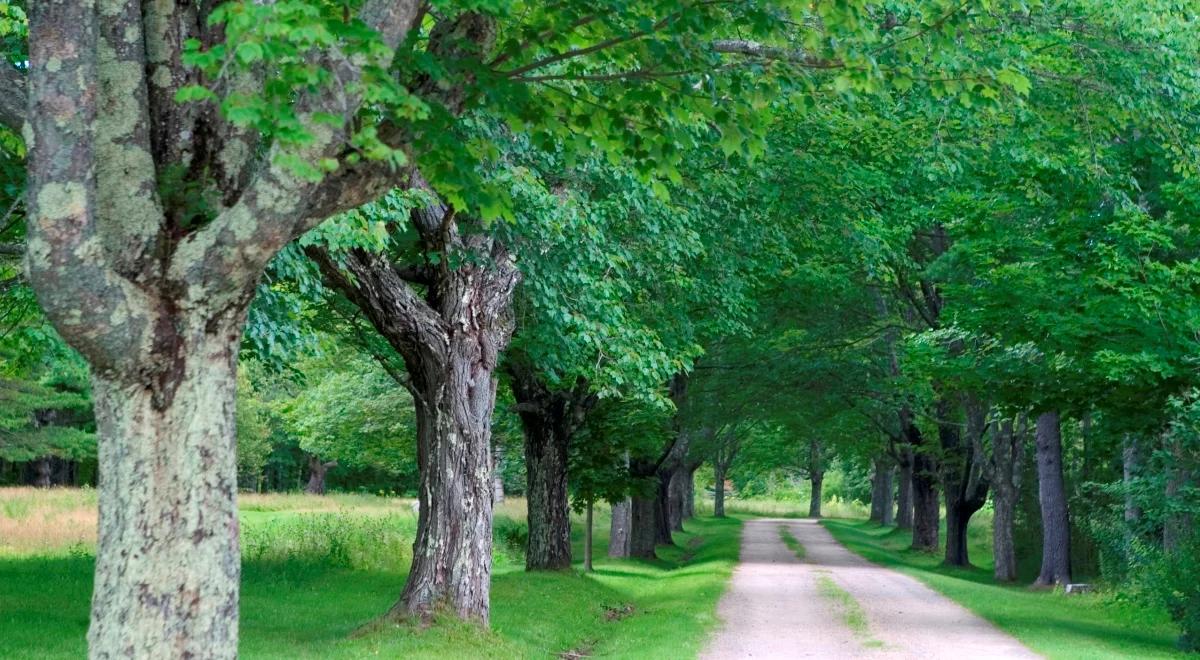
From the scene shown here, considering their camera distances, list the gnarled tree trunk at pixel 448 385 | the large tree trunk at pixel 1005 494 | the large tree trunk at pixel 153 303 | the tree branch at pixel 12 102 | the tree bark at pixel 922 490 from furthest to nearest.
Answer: the tree bark at pixel 922 490 → the large tree trunk at pixel 1005 494 → the gnarled tree trunk at pixel 448 385 → the tree branch at pixel 12 102 → the large tree trunk at pixel 153 303

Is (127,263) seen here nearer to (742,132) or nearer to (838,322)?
(742,132)

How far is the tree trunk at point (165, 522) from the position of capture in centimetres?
612

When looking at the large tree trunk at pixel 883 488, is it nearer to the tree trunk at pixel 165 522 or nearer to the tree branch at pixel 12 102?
the tree branch at pixel 12 102

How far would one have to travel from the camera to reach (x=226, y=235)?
6160 mm

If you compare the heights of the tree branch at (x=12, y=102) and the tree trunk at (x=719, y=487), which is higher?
the tree branch at (x=12, y=102)

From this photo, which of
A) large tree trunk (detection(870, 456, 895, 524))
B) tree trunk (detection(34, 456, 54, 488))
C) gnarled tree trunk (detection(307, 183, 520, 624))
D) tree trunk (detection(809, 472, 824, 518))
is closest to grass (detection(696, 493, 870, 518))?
tree trunk (detection(809, 472, 824, 518))

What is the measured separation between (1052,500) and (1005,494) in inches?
105

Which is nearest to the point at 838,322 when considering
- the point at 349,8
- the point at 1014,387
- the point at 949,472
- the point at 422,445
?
the point at 949,472

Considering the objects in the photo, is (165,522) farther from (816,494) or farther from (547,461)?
(816,494)

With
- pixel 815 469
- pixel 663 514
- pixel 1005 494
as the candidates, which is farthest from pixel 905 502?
pixel 1005 494

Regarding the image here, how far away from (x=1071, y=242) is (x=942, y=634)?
5610 mm

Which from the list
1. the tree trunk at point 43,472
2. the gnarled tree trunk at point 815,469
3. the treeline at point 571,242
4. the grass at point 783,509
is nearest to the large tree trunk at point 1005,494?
the treeline at point 571,242

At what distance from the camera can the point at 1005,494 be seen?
30.9m

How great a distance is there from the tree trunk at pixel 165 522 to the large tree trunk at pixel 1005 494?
27.2 m
